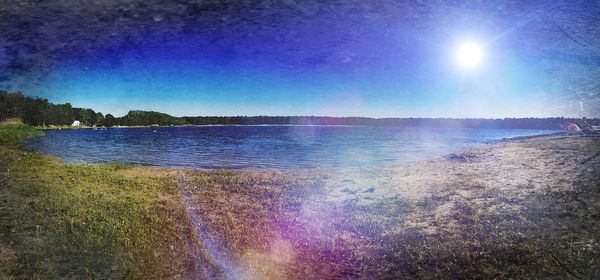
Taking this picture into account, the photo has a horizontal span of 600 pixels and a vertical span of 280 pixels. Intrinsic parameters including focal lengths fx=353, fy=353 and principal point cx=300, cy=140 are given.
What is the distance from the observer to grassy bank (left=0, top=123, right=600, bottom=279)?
548 centimetres

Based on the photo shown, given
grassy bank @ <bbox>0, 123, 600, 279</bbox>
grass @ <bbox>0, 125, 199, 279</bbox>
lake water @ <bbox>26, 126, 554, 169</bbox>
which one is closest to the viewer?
grass @ <bbox>0, 125, 199, 279</bbox>

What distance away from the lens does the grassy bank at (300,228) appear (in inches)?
216

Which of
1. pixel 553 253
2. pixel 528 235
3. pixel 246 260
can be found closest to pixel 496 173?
pixel 528 235

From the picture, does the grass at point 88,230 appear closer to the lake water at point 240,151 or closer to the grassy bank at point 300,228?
the grassy bank at point 300,228

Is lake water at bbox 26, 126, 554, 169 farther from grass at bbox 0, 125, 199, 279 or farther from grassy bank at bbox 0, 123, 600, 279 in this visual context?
grass at bbox 0, 125, 199, 279

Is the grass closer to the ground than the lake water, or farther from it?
farther from it

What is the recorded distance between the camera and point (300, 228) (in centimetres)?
757

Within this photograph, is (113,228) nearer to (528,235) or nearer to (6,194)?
(6,194)

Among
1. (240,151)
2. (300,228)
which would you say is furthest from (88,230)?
(240,151)

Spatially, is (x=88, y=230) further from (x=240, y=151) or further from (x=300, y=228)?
(x=240, y=151)

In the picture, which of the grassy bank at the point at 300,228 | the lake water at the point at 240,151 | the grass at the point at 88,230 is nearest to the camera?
the grass at the point at 88,230

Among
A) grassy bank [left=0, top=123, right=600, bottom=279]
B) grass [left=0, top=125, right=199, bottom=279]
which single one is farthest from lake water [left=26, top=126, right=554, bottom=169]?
grass [left=0, top=125, right=199, bottom=279]

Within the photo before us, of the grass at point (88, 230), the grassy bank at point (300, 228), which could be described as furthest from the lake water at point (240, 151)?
the grass at point (88, 230)

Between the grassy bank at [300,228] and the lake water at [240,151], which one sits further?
the lake water at [240,151]
